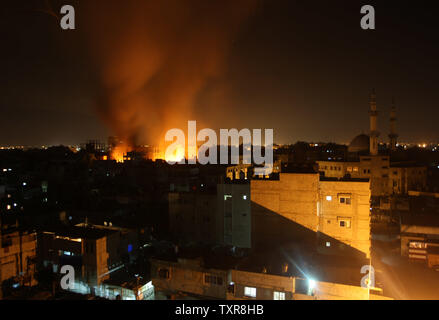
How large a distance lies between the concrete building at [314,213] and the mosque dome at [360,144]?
30.9m

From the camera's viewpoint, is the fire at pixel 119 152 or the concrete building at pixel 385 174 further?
the fire at pixel 119 152

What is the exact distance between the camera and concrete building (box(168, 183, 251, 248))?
19391mm

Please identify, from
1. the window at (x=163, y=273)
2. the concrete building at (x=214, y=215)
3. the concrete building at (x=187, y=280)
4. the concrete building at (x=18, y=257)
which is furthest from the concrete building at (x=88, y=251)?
the concrete building at (x=214, y=215)

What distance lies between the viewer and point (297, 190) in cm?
1700

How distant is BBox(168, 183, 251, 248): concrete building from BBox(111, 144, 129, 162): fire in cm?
4293

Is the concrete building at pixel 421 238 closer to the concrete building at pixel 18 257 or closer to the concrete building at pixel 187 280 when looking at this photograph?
the concrete building at pixel 187 280

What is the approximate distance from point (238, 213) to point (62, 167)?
3104 cm

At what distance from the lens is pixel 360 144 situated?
149 ft

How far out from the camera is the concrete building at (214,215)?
63.6 ft

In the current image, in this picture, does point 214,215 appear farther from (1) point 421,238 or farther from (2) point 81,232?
(1) point 421,238

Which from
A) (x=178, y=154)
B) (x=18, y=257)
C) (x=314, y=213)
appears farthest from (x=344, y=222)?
(x=178, y=154)

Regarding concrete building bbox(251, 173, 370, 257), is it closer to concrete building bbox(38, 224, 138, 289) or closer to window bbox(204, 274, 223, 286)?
window bbox(204, 274, 223, 286)

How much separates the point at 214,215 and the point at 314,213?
6.26 m
